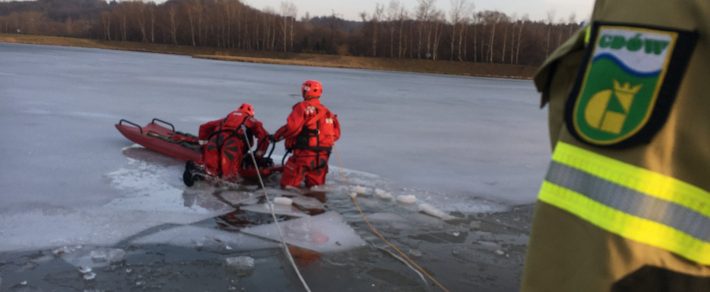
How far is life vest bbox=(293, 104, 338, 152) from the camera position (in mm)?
5582

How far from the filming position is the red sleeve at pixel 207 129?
5.81m

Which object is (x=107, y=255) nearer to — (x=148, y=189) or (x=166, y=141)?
(x=148, y=189)

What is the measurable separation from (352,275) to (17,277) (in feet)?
6.02

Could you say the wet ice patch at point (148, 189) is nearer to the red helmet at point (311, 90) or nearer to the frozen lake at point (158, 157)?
the frozen lake at point (158, 157)

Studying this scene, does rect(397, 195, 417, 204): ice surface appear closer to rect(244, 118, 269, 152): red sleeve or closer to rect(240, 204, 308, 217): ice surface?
rect(240, 204, 308, 217): ice surface

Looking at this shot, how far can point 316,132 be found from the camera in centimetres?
561

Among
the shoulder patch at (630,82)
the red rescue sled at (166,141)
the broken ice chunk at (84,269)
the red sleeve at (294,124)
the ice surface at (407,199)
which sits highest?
the shoulder patch at (630,82)

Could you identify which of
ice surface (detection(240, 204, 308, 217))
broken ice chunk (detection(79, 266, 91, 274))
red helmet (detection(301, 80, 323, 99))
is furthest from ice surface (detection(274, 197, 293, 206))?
broken ice chunk (detection(79, 266, 91, 274))

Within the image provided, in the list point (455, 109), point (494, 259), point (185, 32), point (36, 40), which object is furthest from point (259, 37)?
point (494, 259)

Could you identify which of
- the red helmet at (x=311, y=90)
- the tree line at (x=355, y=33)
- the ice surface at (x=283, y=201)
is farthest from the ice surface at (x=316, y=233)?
the tree line at (x=355, y=33)

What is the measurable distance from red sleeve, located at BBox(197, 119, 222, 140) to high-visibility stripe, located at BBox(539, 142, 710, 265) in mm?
5138

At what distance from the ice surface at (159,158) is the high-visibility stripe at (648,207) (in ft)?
11.2

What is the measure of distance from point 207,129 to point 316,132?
→ 3.76ft

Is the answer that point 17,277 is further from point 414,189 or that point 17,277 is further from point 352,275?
point 414,189
